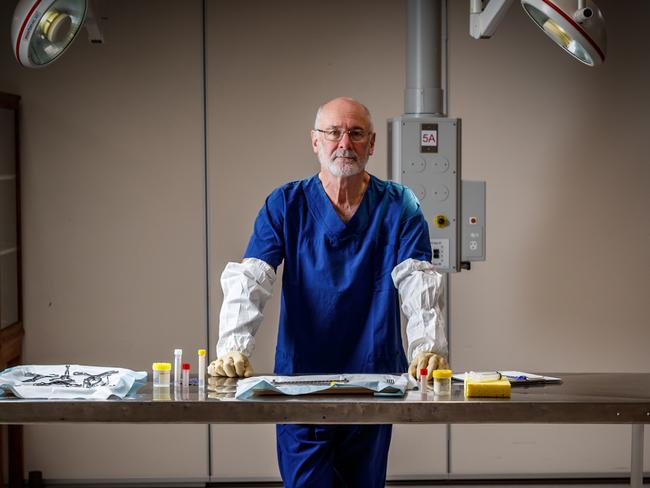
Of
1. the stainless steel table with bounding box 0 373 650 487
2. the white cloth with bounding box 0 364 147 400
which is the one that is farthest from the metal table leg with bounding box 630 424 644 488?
the white cloth with bounding box 0 364 147 400

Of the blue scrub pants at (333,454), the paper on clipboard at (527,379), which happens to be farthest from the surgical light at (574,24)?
the blue scrub pants at (333,454)

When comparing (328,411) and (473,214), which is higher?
(473,214)

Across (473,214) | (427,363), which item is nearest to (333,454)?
(427,363)

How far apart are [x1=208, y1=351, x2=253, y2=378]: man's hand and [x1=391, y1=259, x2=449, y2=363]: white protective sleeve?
0.44m

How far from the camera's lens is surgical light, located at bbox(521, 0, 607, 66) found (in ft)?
7.56

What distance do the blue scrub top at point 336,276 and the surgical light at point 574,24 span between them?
0.62 m

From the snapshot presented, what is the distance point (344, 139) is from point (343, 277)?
1.24 ft

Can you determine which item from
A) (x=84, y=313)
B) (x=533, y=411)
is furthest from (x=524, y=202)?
(x=533, y=411)

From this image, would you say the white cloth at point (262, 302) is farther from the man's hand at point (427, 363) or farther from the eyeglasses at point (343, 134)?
the eyeglasses at point (343, 134)

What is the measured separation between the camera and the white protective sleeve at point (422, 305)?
2359 millimetres

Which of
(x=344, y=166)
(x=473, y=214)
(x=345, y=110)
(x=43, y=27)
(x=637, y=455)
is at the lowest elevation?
(x=637, y=455)

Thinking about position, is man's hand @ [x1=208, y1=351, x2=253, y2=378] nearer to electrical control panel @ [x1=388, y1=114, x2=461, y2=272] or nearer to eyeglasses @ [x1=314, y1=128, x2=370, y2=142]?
eyeglasses @ [x1=314, y1=128, x2=370, y2=142]

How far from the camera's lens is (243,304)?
2.39 m

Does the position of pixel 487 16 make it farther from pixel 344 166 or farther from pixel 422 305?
pixel 422 305
